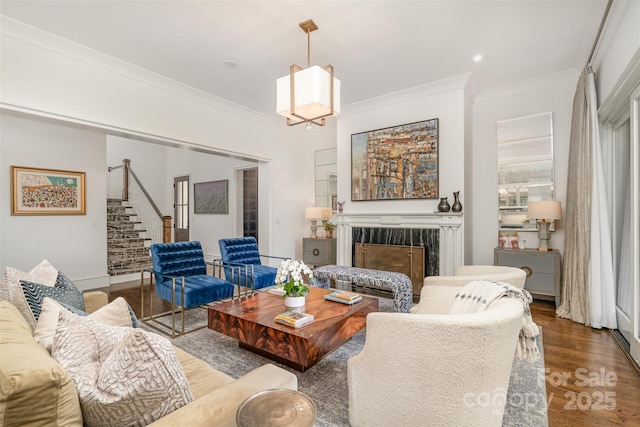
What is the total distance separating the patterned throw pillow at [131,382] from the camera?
2.82 feet

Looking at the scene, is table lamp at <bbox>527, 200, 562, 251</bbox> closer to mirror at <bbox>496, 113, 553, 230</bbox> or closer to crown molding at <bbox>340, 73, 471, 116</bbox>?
mirror at <bbox>496, 113, 553, 230</bbox>

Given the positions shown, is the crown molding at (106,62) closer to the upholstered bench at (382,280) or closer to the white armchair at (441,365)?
the upholstered bench at (382,280)

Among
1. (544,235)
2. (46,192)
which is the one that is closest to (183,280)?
(46,192)

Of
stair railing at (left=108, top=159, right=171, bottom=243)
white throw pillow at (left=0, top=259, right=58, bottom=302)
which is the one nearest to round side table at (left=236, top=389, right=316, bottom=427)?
white throw pillow at (left=0, top=259, right=58, bottom=302)

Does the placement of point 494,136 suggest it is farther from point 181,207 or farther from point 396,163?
point 181,207

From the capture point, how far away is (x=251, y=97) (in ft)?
15.4

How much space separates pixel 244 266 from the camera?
12.2 ft

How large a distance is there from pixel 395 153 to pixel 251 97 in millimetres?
2386

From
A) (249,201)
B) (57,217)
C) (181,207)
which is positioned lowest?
(57,217)

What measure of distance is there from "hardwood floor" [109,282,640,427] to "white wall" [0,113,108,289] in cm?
588

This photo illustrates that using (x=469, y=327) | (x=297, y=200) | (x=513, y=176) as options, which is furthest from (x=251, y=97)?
(x=469, y=327)

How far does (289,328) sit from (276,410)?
3.93 ft

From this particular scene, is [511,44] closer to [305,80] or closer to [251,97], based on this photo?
[305,80]

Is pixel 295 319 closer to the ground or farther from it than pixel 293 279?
closer to the ground
